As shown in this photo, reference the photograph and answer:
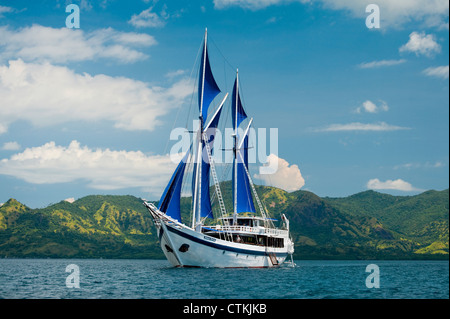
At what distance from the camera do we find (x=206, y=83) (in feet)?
285

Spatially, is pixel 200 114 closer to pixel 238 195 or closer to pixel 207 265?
pixel 238 195

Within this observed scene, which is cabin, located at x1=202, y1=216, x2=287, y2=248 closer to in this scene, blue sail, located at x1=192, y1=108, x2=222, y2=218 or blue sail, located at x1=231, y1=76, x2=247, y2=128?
blue sail, located at x1=192, y1=108, x2=222, y2=218

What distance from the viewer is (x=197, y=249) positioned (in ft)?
256

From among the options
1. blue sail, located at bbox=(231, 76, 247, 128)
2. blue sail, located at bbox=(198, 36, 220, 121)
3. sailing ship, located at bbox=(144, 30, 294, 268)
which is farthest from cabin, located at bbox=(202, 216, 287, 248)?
blue sail, located at bbox=(231, 76, 247, 128)

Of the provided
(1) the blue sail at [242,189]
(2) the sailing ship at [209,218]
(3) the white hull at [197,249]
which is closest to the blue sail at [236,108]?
(2) the sailing ship at [209,218]

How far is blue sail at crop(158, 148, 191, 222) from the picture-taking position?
254 ft

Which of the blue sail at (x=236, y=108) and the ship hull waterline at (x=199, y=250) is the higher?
the blue sail at (x=236, y=108)

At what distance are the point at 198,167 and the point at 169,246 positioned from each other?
585 inches

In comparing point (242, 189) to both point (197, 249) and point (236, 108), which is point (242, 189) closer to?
point (236, 108)

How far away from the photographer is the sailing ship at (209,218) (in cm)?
7769

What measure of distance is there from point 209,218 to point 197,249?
29.9 feet

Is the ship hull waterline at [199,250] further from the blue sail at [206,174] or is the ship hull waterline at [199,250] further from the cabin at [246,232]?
the blue sail at [206,174]
